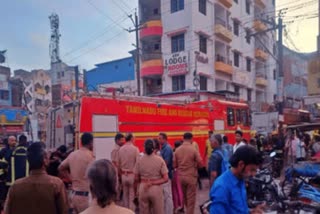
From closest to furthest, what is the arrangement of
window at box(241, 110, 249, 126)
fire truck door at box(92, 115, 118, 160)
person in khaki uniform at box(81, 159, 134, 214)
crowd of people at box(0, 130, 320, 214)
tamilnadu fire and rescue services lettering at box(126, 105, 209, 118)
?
person in khaki uniform at box(81, 159, 134, 214)
crowd of people at box(0, 130, 320, 214)
fire truck door at box(92, 115, 118, 160)
tamilnadu fire and rescue services lettering at box(126, 105, 209, 118)
window at box(241, 110, 249, 126)

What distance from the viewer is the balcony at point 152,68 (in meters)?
28.3

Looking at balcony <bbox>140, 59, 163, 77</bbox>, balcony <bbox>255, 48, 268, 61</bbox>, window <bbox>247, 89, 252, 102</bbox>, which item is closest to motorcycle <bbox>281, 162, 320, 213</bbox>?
balcony <bbox>140, 59, 163, 77</bbox>

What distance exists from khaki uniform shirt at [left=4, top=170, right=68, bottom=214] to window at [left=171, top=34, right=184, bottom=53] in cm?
2496

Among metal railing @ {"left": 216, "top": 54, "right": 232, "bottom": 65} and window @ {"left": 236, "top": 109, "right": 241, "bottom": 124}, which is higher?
metal railing @ {"left": 216, "top": 54, "right": 232, "bottom": 65}

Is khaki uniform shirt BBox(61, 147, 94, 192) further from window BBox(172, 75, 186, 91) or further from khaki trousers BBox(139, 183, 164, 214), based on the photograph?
window BBox(172, 75, 186, 91)

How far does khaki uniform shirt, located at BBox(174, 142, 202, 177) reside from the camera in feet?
24.6

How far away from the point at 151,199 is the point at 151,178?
0.37m

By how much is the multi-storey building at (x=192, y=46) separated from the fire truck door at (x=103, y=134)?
14281 mm

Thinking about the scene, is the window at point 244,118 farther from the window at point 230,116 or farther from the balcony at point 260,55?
the balcony at point 260,55

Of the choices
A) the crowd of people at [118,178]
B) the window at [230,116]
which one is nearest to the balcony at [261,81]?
the window at [230,116]

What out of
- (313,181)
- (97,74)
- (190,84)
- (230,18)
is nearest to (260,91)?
(230,18)

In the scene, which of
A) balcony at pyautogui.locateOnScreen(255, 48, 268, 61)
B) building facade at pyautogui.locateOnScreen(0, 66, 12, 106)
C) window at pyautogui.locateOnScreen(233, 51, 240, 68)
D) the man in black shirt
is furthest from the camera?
balcony at pyautogui.locateOnScreen(255, 48, 268, 61)

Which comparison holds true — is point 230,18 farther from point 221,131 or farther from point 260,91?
point 221,131

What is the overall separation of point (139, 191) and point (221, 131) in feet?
29.4
